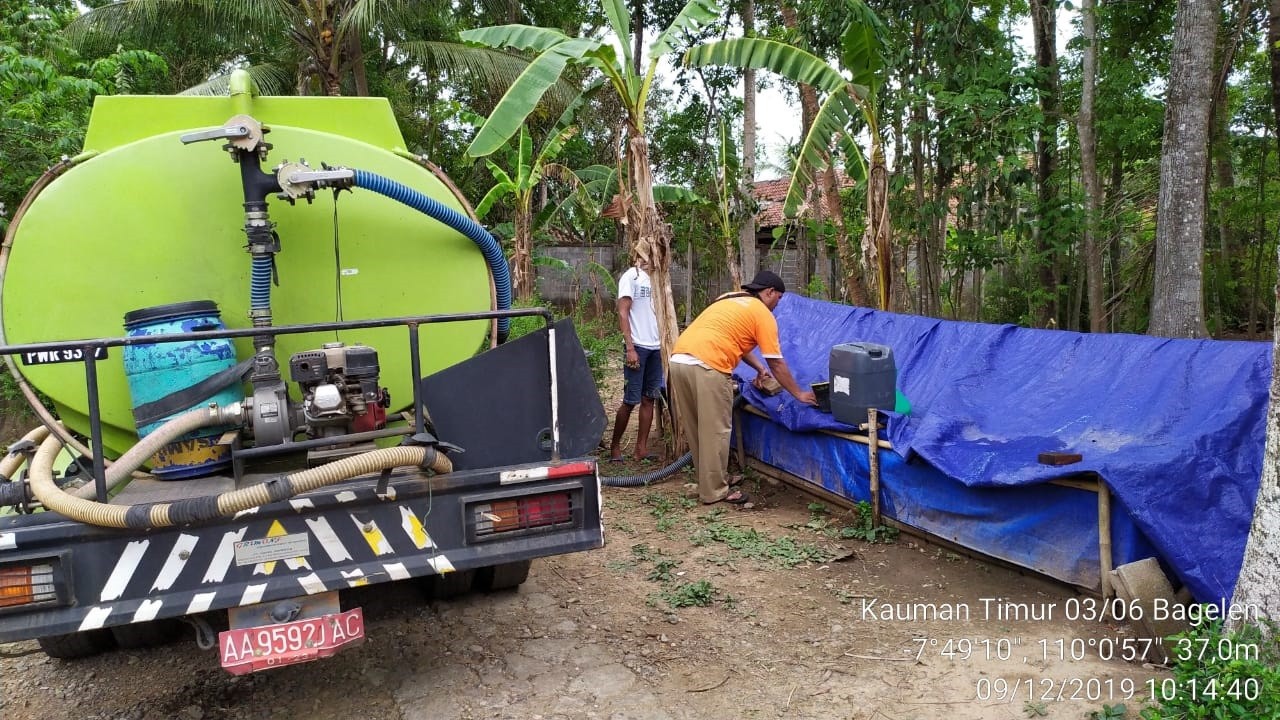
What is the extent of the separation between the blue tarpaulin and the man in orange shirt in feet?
1.31

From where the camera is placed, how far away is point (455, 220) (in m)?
3.54

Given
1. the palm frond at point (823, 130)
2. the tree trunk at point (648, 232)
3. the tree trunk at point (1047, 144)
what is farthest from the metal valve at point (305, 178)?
the tree trunk at point (1047, 144)

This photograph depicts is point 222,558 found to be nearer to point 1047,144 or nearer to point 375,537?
point 375,537

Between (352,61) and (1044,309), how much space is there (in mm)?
11073

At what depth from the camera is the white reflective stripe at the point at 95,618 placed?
100 inches

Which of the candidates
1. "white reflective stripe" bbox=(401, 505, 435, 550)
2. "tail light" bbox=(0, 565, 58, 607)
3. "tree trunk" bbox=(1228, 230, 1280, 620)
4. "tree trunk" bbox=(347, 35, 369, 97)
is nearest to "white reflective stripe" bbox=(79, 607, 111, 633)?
"tail light" bbox=(0, 565, 58, 607)

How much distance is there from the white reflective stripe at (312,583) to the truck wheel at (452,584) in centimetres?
122

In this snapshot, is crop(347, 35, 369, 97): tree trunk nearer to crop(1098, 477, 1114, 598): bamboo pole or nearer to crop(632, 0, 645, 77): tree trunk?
crop(632, 0, 645, 77): tree trunk

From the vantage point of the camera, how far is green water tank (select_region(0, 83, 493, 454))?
3211 mm

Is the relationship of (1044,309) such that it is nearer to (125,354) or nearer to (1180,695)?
(1180,695)

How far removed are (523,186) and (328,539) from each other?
8.73m

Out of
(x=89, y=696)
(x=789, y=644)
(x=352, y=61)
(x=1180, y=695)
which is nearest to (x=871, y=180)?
(x=789, y=644)

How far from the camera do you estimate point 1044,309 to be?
1106 cm

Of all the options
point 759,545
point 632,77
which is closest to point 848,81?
point 632,77
